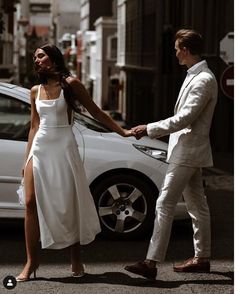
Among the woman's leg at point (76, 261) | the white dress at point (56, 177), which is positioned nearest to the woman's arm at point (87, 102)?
the white dress at point (56, 177)

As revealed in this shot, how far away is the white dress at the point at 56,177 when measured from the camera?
585 centimetres

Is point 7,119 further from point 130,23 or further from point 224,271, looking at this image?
point 130,23

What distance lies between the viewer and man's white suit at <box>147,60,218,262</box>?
5.91 m

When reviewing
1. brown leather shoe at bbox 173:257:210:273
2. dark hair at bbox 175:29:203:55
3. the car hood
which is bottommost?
brown leather shoe at bbox 173:257:210:273

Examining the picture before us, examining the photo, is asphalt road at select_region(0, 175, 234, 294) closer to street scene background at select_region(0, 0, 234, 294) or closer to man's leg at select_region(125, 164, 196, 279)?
street scene background at select_region(0, 0, 234, 294)

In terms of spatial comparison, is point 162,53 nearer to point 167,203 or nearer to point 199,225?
point 199,225

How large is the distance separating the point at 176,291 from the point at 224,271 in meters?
0.81

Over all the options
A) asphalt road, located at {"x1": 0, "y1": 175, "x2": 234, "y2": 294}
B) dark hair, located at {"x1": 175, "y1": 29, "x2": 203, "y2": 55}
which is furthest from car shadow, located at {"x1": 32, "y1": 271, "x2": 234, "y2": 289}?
dark hair, located at {"x1": 175, "y1": 29, "x2": 203, "y2": 55}

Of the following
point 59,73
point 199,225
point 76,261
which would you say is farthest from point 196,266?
point 59,73

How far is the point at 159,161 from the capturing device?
784 cm

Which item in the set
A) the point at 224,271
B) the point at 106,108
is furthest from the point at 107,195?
the point at 106,108

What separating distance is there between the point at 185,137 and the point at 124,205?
189cm

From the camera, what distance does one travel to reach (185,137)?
237 inches

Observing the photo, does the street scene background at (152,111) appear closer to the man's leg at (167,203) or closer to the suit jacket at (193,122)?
the man's leg at (167,203)
